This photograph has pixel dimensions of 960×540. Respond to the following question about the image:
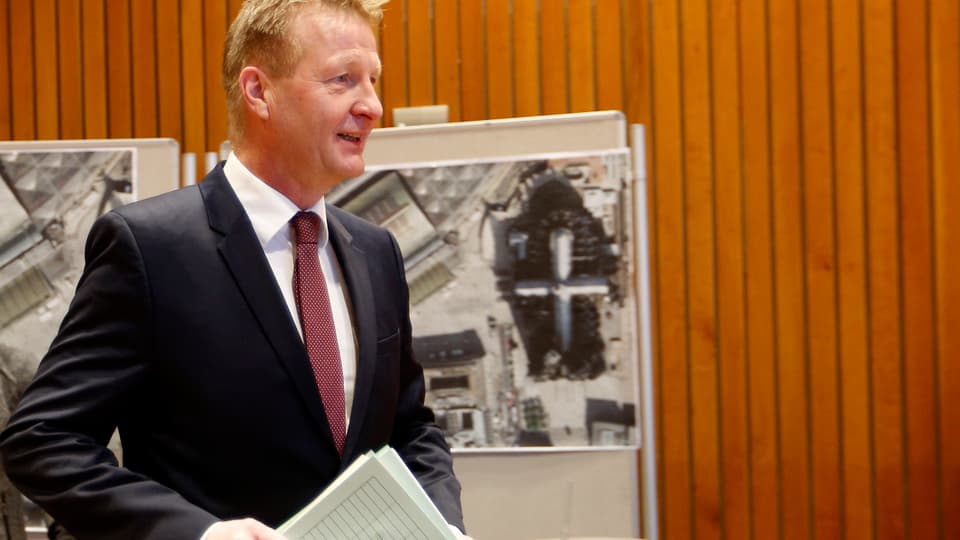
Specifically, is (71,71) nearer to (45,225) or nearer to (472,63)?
(45,225)

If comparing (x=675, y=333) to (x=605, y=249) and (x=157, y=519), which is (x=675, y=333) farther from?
(x=157, y=519)

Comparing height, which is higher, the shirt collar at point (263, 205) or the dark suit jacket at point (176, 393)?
the shirt collar at point (263, 205)

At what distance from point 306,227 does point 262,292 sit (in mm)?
162

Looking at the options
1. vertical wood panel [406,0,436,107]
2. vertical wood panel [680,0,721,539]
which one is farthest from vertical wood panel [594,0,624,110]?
vertical wood panel [406,0,436,107]

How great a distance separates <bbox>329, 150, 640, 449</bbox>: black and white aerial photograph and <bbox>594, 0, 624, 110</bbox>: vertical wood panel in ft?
1.71

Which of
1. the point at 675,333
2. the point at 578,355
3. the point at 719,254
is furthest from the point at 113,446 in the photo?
the point at 719,254

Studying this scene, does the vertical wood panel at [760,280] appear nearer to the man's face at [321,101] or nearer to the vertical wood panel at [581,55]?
the vertical wood panel at [581,55]

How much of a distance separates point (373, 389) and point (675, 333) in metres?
2.17

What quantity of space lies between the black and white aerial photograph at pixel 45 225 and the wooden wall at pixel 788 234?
140 cm

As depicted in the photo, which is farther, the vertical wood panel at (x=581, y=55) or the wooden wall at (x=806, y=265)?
the vertical wood panel at (x=581, y=55)

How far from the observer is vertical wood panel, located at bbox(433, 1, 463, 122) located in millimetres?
3762

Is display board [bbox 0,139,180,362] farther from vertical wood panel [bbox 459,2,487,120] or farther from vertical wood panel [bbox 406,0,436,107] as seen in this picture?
vertical wood panel [bbox 459,2,487,120]

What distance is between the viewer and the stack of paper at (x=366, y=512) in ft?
4.26

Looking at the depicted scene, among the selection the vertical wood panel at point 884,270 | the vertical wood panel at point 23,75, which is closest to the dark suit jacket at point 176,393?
the vertical wood panel at point 884,270
